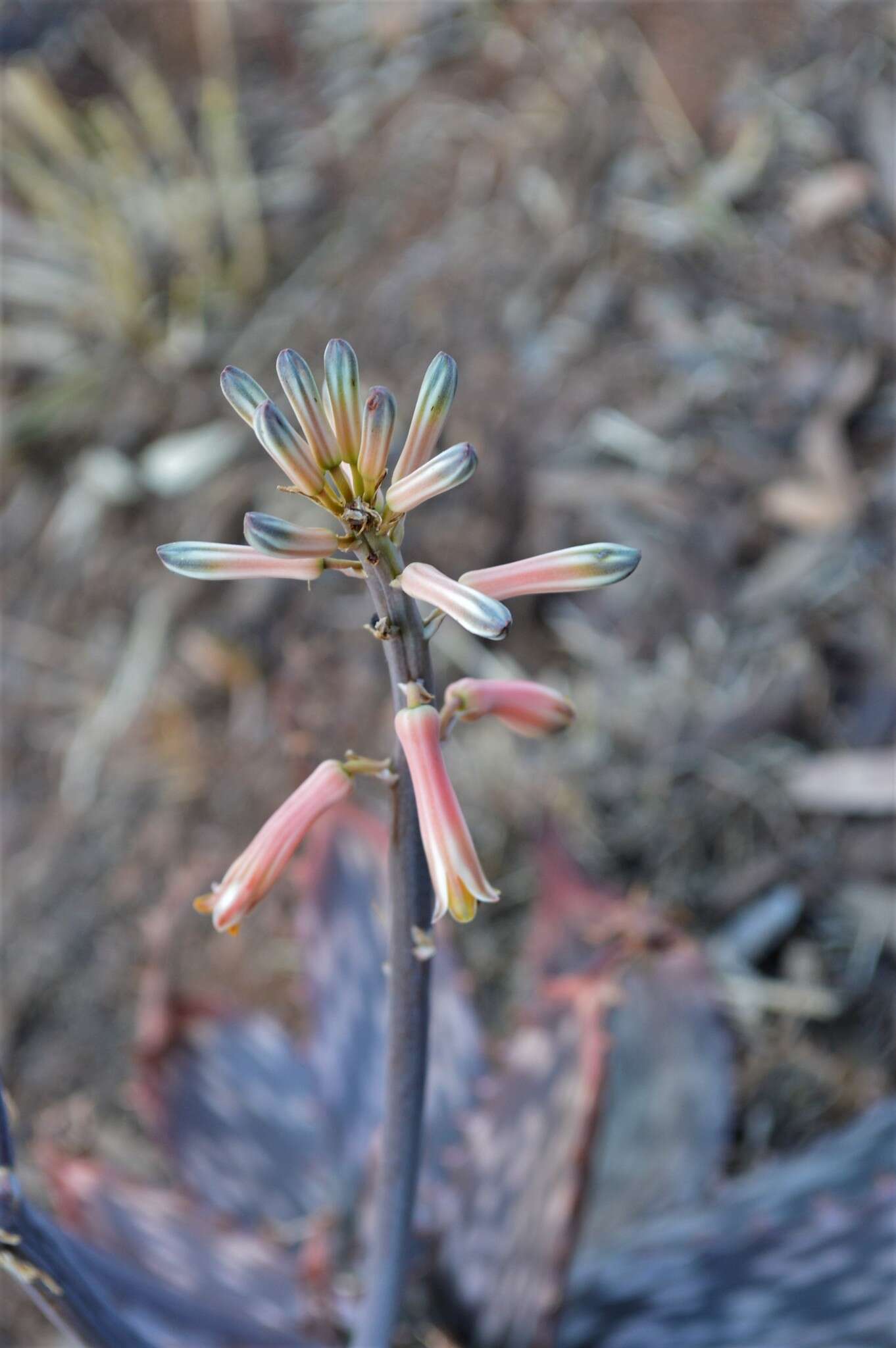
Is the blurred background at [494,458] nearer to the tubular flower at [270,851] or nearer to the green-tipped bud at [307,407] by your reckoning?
the tubular flower at [270,851]

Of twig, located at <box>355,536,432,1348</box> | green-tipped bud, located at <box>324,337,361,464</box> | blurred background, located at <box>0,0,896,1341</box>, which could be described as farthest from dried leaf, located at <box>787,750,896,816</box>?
green-tipped bud, located at <box>324,337,361,464</box>

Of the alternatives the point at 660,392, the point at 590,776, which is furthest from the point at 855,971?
the point at 660,392

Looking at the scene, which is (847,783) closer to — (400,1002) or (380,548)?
(400,1002)

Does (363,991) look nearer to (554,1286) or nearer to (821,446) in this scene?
(554,1286)

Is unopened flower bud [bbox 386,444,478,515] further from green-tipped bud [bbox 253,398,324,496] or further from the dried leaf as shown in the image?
the dried leaf

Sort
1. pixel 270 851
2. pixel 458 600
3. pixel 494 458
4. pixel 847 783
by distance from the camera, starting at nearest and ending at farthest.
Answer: pixel 458 600 < pixel 270 851 < pixel 847 783 < pixel 494 458

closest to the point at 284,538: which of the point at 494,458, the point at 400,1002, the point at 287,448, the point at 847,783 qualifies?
the point at 287,448

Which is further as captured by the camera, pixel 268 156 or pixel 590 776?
pixel 268 156
